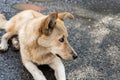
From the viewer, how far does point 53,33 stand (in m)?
3.29

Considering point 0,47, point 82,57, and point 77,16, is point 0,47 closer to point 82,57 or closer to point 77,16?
point 82,57

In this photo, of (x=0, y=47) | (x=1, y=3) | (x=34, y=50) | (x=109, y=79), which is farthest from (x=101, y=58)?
(x=1, y=3)

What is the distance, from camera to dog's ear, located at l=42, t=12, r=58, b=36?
3.10m

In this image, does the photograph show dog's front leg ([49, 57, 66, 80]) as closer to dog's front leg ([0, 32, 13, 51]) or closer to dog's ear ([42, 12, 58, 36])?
dog's ear ([42, 12, 58, 36])

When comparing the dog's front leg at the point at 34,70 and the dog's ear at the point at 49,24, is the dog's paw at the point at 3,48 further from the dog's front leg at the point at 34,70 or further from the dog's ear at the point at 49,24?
the dog's ear at the point at 49,24

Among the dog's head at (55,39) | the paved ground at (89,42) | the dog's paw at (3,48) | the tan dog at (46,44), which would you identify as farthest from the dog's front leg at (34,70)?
the dog's paw at (3,48)

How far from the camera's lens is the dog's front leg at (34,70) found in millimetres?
3496

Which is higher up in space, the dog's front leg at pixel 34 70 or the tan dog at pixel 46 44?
the tan dog at pixel 46 44

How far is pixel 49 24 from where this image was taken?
3195mm

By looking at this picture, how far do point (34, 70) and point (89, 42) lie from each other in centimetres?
131

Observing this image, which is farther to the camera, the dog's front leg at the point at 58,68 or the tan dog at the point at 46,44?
the dog's front leg at the point at 58,68

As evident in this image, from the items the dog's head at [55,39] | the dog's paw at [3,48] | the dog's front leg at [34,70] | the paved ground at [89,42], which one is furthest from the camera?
the dog's paw at [3,48]

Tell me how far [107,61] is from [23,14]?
1.36 m

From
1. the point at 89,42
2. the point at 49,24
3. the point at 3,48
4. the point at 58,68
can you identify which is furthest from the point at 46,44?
the point at 89,42
